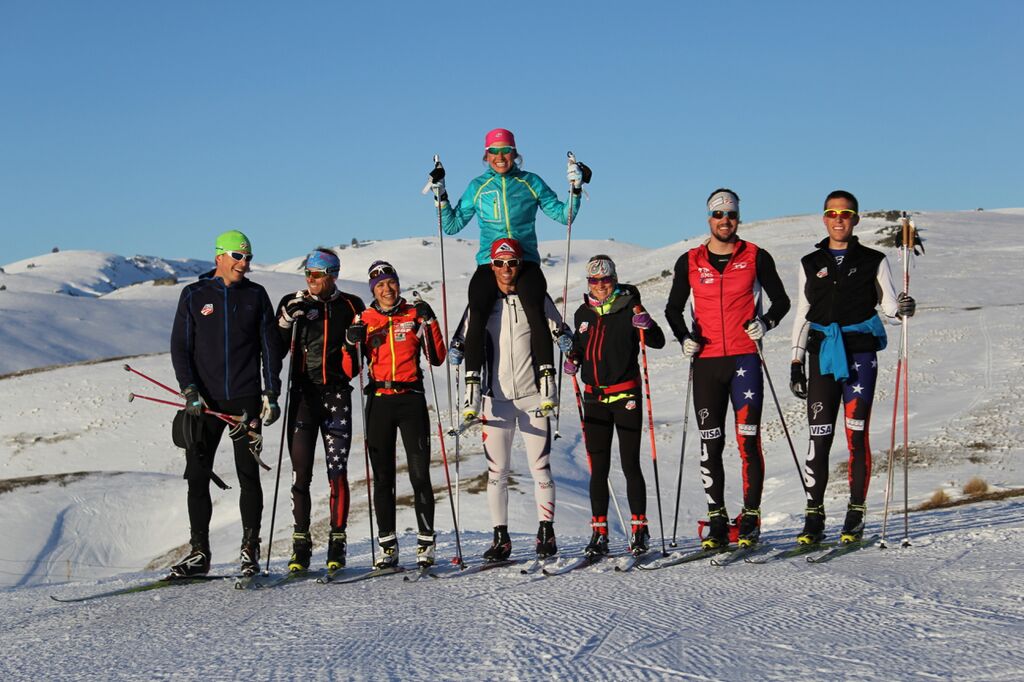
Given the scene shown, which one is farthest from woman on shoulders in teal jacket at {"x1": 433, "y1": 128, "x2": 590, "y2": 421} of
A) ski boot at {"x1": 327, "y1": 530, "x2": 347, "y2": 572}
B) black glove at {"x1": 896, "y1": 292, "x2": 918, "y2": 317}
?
black glove at {"x1": 896, "y1": 292, "x2": 918, "y2": 317}

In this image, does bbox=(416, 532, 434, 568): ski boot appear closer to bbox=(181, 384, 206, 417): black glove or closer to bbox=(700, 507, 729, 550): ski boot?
bbox=(181, 384, 206, 417): black glove

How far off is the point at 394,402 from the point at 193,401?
169cm

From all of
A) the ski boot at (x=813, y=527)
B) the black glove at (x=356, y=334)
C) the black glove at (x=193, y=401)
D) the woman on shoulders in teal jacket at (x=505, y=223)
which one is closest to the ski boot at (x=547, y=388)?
the woman on shoulders in teal jacket at (x=505, y=223)

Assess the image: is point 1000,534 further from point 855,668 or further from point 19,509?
point 19,509

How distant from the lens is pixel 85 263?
138375mm

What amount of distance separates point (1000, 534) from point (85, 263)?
14340 centimetres

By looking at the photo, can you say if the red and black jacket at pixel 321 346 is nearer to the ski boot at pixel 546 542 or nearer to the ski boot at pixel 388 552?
→ the ski boot at pixel 388 552

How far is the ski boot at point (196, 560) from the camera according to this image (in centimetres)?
904

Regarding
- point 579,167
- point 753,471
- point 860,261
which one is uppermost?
point 579,167

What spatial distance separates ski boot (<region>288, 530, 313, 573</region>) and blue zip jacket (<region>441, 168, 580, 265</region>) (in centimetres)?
289

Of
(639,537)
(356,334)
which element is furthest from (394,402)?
(639,537)

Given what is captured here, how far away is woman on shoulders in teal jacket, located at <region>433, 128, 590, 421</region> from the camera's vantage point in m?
8.98

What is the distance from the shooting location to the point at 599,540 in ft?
29.2

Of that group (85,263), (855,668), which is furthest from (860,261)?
(85,263)
